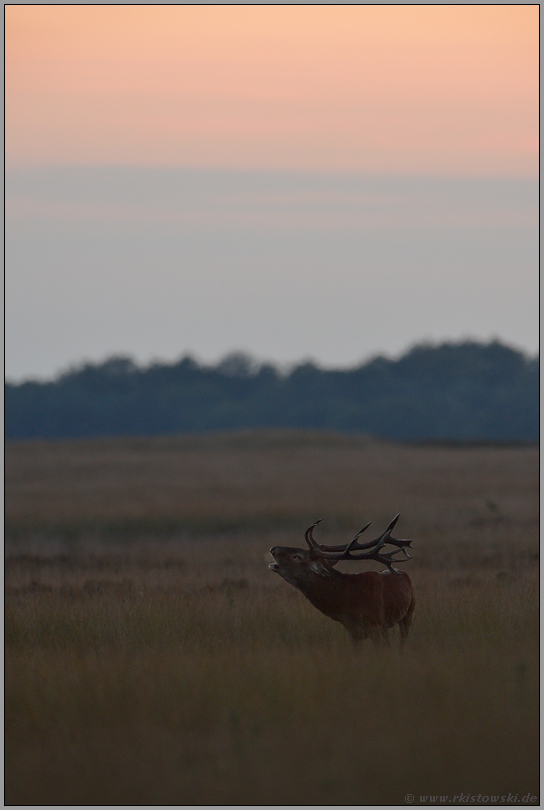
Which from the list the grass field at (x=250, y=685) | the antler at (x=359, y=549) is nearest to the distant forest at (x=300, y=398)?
the grass field at (x=250, y=685)

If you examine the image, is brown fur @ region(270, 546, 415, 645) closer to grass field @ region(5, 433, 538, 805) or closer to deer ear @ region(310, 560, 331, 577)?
deer ear @ region(310, 560, 331, 577)

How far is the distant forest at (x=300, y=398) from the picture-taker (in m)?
100

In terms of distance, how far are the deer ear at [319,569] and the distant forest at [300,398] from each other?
89.4 meters

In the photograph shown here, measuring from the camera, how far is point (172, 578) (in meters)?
14.6

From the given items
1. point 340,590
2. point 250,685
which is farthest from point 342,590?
point 250,685

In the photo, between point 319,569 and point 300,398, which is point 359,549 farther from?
point 300,398

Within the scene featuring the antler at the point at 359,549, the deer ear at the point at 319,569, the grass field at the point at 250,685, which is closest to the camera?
the grass field at the point at 250,685

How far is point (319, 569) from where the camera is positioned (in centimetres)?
856

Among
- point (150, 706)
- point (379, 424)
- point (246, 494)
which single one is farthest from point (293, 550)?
point (379, 424)

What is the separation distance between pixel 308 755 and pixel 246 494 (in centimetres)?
2635

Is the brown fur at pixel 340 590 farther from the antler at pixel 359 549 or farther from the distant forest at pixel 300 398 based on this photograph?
the distant forest at pixel 300 398

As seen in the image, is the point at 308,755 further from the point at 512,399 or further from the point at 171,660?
the point at 512,399

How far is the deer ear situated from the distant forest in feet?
293

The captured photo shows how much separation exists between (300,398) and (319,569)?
101 metres
